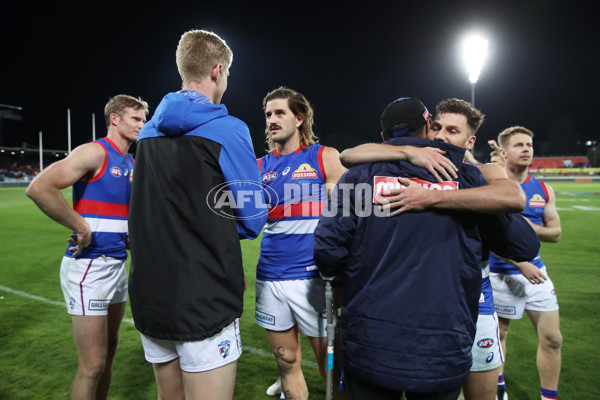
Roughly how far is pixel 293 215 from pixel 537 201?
263cm

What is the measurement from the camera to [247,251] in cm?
1036

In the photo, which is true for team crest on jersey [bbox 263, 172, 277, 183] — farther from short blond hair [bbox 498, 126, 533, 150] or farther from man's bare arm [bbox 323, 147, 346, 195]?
short blond hair [bbox 498, 126, 533, 150]

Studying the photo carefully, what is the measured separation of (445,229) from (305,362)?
293cm

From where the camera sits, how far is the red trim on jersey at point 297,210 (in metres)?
3.11

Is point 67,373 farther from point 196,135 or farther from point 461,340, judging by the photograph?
point 461,340

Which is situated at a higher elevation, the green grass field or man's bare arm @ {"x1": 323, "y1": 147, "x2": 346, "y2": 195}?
man's bare arm @ {"x1": 323, "y1": 147, "x2": 346, "y2": 195}

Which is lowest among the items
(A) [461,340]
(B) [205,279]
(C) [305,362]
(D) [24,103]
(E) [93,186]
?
(C) [305,362]

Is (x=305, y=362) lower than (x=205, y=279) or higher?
lower

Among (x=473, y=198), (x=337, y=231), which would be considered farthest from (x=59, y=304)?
(x=473, y=198)

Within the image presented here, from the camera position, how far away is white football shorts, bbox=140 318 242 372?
1833 mm

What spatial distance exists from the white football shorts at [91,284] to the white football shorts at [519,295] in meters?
3.46

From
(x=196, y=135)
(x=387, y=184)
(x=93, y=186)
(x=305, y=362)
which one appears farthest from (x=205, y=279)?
(x=305, y=362)

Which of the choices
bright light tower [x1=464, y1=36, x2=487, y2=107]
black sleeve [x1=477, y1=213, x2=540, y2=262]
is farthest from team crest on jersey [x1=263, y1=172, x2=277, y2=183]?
bright light tower [x1=464, y1=36, x2=487, y2=107]

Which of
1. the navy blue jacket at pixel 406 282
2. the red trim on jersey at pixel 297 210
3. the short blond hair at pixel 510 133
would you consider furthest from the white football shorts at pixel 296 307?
the short blond hair at pixel 510 133
